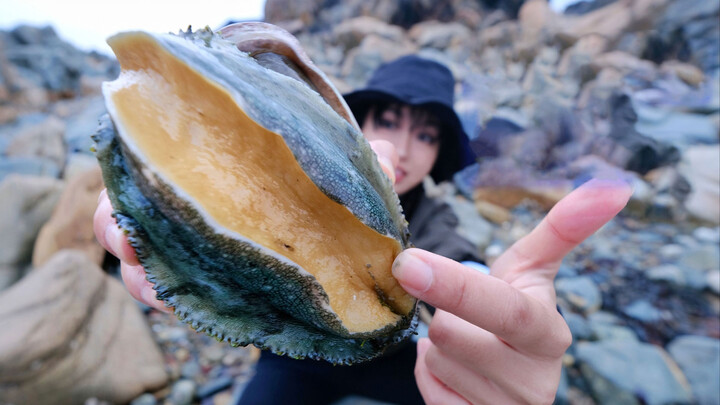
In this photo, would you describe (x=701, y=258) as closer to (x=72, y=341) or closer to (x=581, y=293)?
Result: (x=581, y=293)

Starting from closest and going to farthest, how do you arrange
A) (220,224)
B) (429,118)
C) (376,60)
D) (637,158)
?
(220,224), (429,118), (637,158), (376,60)

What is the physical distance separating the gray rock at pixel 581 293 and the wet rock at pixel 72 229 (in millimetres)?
3617

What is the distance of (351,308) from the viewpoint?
0.57 meters

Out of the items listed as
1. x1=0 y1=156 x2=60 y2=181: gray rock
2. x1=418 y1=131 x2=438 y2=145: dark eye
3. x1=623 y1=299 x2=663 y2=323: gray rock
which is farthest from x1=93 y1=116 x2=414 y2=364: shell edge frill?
x1=0 y1=156 x2=60 y2=181: gray rock

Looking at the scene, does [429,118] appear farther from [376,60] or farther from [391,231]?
[376,60]

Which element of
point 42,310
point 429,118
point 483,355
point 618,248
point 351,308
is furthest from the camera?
point 618,248

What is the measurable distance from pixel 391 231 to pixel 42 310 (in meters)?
2.04

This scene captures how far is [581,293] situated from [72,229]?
153 inches

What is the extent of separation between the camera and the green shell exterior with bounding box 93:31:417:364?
0.46 meters

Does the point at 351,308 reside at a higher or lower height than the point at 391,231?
lower

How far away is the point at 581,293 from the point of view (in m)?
2.63

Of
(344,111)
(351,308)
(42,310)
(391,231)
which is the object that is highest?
(344,111)

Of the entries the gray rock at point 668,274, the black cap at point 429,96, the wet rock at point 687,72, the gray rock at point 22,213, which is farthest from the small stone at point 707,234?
the wet rock at point 687,72

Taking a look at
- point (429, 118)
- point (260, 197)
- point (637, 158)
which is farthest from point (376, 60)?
point (260, 197)
